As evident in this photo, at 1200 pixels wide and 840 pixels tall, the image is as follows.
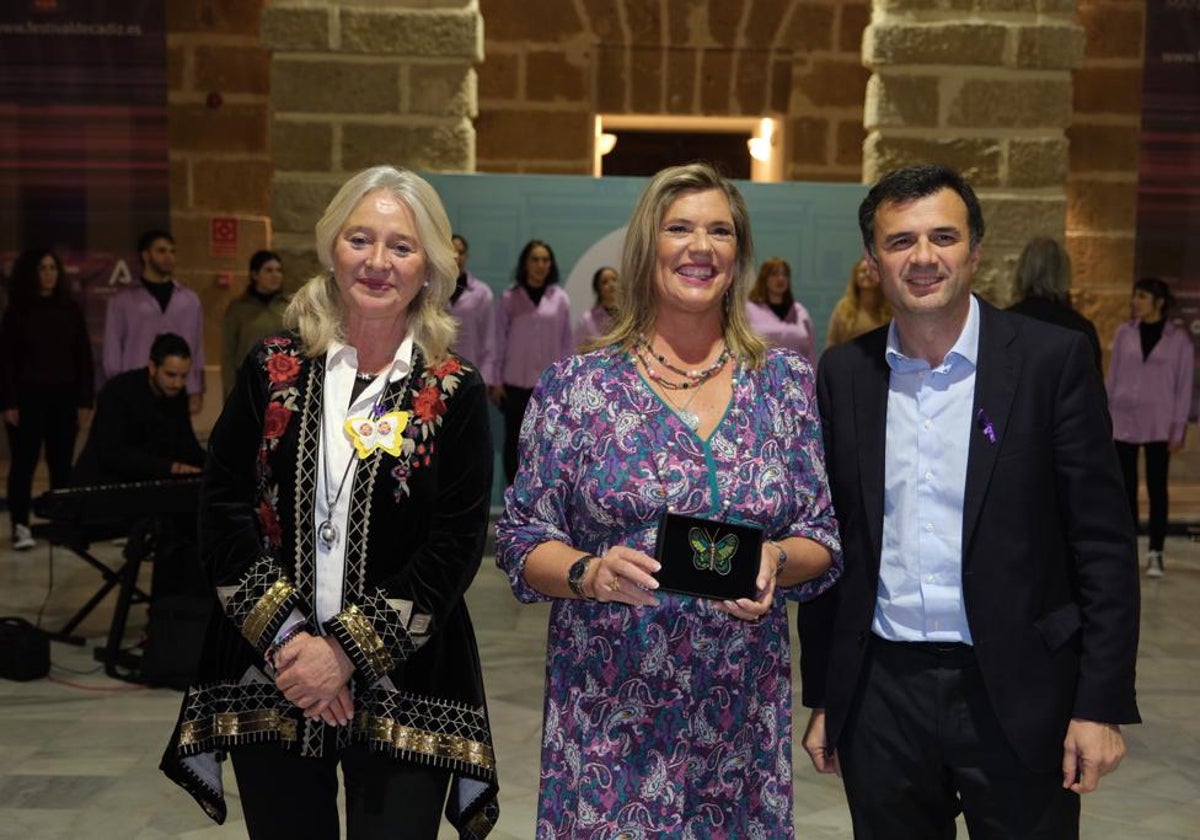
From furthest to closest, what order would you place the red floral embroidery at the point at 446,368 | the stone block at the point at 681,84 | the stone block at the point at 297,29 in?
the stone block at the point at 681,84, the stone block at the point at 297,29, the red floral embroidery at the point at 446,368

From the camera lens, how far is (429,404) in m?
2.60

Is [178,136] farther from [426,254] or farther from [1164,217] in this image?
[426,254]

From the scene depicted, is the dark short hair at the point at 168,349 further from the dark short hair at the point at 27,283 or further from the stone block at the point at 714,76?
the stone block at the point at 714,76

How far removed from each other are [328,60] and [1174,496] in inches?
268

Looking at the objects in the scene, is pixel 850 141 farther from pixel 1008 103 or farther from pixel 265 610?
pixel 265 610

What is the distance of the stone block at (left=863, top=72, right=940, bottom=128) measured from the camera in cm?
864

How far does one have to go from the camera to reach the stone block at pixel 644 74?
38.5 ft

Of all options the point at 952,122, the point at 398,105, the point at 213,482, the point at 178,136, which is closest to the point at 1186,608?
the point at 952,122

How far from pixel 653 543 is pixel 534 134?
31.7ft

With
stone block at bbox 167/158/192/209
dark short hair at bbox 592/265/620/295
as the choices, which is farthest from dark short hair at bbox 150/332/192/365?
stone block at bbox 167/158/192/209

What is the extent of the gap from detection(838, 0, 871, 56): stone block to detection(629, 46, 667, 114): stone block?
1.39m

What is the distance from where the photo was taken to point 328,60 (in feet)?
27.9

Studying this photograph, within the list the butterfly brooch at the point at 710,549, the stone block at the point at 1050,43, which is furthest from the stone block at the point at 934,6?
the butterfly brooch at the point at 710,549

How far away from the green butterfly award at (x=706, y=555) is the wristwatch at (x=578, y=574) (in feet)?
0.56
